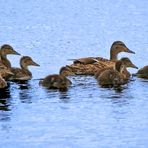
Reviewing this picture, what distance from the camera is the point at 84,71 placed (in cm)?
2134

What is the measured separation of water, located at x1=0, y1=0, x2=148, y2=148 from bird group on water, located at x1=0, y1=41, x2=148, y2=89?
22 centimetres

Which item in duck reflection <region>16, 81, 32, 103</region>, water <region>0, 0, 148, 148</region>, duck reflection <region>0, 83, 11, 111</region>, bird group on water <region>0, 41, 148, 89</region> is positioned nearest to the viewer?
water <region>0, 0, 148, 148</region>

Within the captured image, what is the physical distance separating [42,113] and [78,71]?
16.1 ft

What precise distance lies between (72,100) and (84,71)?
367 cm

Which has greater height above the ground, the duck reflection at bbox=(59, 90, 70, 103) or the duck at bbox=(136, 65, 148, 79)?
the duck at bbox=(136, 65, 148, 79)

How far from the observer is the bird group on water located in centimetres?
1916

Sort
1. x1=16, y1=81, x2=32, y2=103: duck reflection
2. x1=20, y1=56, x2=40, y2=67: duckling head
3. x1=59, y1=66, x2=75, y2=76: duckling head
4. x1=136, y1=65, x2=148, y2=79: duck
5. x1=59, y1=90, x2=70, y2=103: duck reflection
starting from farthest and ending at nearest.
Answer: x1=20, y1=56, x2=40, y2=67: duckling head → x1=136, y1=65, x2=148, y2=79: duck → x1=59, y1=66, x2=75, y2=76: duckling head → x1=16, y1=81, x2=32, y2=103: duck reflection → x1=59, y1=90, x2=70, y2=103: duck reflection

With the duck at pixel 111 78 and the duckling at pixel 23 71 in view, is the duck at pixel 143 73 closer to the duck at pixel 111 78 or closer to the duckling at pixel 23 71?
the duck at pixel 111 78

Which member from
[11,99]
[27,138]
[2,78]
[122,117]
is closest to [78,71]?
[2,78]

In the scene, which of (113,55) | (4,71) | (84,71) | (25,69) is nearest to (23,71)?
(25,69)

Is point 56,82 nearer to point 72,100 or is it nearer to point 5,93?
point 5,93

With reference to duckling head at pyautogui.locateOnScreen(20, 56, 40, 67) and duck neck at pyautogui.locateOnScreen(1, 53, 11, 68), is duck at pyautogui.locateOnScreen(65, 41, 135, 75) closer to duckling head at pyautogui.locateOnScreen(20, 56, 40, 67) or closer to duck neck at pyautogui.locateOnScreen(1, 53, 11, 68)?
duckling head at pyautogui.locateOnScreen(20, 56, 40, 67)

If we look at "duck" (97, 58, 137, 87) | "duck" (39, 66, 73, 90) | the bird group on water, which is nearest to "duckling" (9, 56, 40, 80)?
the bird group on water

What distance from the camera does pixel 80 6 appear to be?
42344 mm
